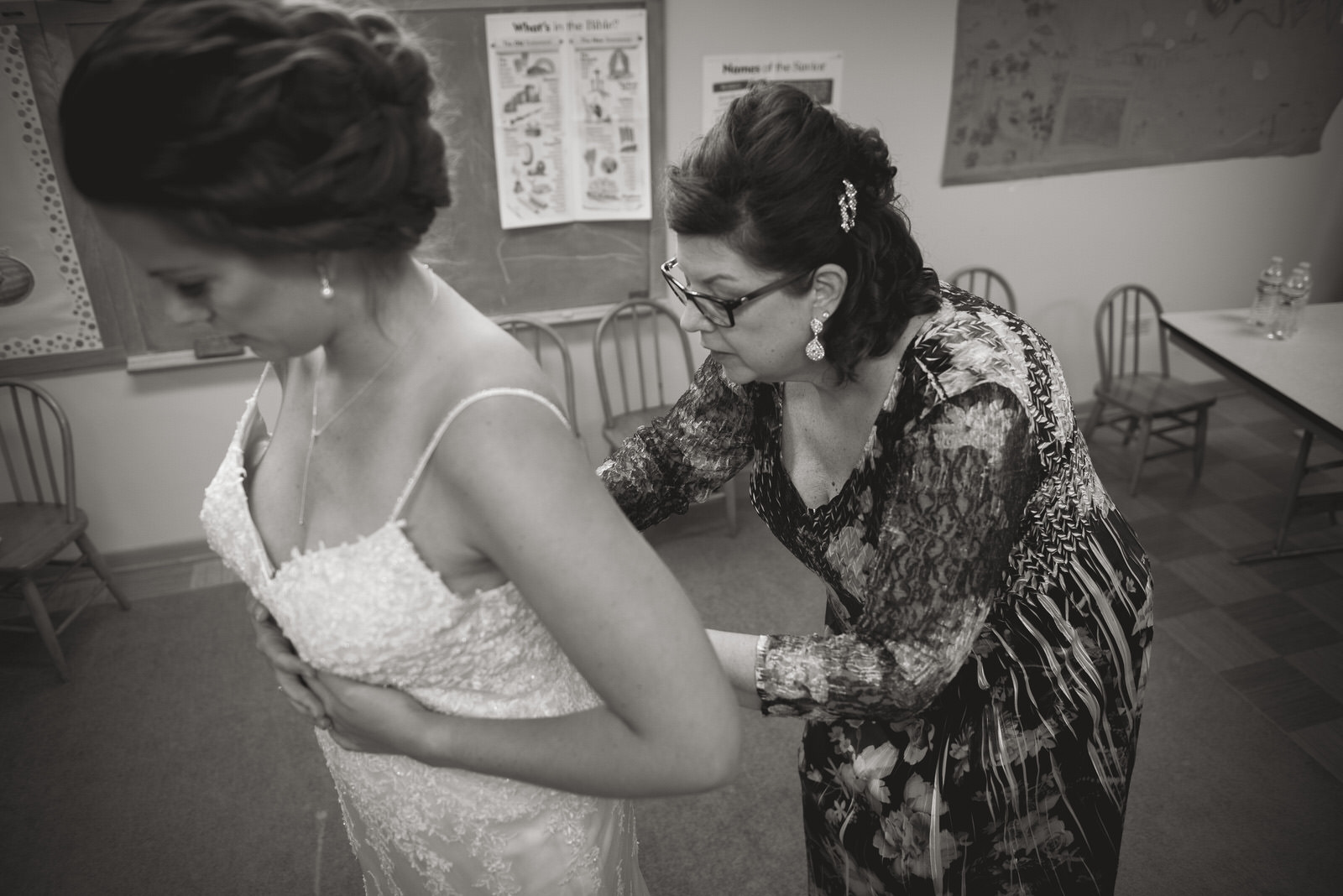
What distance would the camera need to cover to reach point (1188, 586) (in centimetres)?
338

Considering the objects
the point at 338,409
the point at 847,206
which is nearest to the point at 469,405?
the point at 338,409

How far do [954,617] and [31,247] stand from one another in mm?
3438

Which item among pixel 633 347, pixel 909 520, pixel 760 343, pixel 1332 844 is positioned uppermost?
pixel 760 343

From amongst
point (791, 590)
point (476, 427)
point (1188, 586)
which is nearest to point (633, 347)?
point (791, 590)

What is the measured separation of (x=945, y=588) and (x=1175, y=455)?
396cm

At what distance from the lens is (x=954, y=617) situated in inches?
43.9

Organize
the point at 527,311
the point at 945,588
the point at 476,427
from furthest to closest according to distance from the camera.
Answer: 1. the point at 527,311
2. the point at 945,588
3. the point at 476,427

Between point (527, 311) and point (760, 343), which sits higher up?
point (760, 343)

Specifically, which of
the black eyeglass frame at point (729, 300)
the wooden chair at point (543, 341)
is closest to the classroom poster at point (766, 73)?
the wooden chair at point (543, 341)

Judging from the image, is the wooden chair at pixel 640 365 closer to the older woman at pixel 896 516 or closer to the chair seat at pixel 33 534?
the chair seat at pixel 33 534

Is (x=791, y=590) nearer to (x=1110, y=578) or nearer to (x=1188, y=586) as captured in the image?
(x=1188, y=586)

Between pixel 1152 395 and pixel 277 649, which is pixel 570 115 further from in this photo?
pixel 1152 395

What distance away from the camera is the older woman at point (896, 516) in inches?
44.3

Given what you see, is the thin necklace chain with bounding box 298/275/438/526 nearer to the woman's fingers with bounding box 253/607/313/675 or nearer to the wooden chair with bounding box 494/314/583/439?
the woman's fingers with bounding box 253/607/313/675
